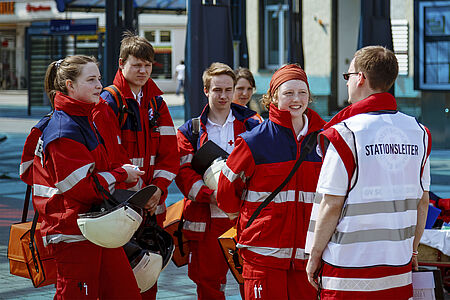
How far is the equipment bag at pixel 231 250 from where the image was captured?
519 centimetres

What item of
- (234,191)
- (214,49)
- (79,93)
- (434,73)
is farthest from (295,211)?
(434,73)

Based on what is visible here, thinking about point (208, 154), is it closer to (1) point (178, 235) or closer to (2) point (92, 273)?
(1) point (178, 235)

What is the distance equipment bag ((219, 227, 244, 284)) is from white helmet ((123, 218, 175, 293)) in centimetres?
35

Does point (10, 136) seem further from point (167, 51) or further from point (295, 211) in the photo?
point (167, 51)

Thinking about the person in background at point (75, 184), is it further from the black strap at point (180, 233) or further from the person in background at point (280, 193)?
the black strap at point (180, 233)

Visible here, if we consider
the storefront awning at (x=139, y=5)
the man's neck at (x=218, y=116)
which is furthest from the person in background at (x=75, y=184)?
the storefront awning at (x=139, y=5)

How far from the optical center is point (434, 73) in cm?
1653

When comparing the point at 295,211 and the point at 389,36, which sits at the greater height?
the point at 389,36

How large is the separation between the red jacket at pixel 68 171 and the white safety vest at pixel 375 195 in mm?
1483

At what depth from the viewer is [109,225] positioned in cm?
445

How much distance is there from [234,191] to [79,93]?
1.04 meters

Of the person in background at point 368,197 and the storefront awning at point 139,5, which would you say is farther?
the storefront awning at point 139,5

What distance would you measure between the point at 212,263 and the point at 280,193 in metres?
1.39

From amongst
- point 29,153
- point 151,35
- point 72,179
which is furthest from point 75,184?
Answer: point 151,35
